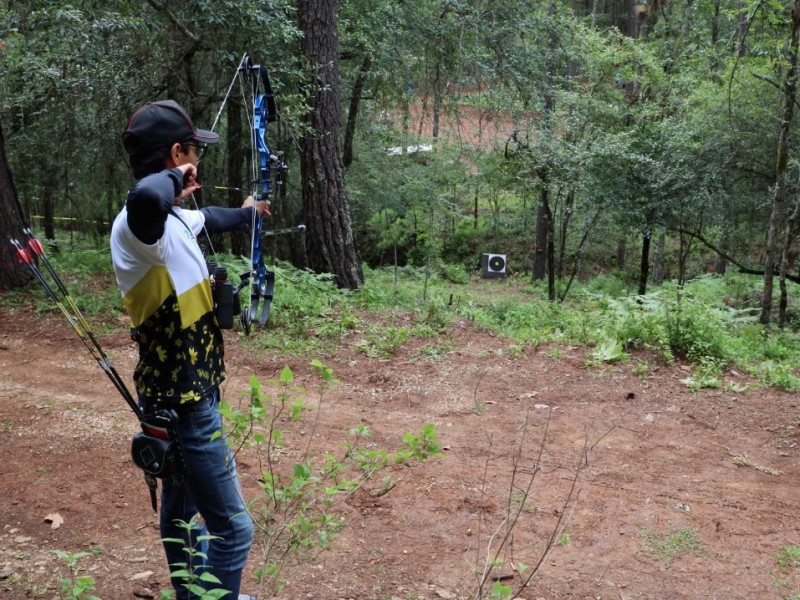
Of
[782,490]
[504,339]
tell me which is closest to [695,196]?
[504,339]

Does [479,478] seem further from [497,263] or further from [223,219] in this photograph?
[497,263]

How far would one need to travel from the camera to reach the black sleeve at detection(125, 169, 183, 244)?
6.70 ft

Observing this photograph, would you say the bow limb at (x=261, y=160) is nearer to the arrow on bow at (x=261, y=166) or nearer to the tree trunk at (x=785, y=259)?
the arrow on bow at (x=261, y=166)

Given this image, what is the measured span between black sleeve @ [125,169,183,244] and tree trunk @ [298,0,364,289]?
21.9 feet

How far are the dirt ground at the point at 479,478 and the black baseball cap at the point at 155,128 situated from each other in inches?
66.7

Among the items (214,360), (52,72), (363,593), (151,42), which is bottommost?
(363,593)

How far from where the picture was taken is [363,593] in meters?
3.17

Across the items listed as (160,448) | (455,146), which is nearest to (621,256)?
(455,146)

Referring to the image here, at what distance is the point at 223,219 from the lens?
2.93 m

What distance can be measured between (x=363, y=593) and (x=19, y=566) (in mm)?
1586

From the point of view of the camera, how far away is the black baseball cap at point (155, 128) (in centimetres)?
227

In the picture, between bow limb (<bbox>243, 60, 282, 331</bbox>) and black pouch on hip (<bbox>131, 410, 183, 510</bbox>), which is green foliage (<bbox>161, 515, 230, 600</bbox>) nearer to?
black pouch on hip (<bbox>131, 410, 183, 510</bbox>)

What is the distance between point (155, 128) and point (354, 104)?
11.5 metres

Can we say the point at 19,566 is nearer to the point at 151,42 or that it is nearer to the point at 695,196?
the point at 151,42
